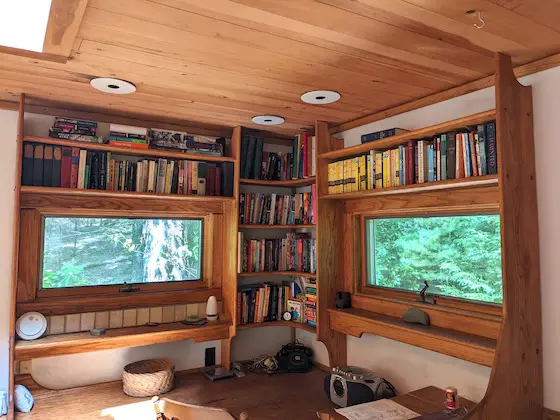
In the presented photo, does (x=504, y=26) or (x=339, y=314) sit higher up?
(x=504, y=26)

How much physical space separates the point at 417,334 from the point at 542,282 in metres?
0.65

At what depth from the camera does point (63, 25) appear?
59.7 inches

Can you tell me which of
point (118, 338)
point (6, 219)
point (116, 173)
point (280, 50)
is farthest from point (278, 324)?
point (280, 50)

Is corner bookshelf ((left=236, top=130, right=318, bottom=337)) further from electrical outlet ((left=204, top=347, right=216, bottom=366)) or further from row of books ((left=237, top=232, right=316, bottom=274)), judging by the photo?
electrical outlet ((left=204, top=347, right=216, bottom=366))

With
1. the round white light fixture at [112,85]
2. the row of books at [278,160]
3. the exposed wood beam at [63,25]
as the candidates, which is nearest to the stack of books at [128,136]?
the round white light fixture at [112,85]

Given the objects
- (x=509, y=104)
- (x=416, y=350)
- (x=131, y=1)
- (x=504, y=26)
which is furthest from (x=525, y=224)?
(x=131, y=1)

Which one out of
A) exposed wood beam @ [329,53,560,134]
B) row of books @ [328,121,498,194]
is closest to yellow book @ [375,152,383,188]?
row of books @ [328,121,498,194]

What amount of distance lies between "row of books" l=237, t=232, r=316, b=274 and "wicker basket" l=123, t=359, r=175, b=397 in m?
0.83

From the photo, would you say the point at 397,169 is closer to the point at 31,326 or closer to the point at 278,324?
the point at 278,324

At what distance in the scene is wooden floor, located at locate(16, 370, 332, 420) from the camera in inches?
87.6

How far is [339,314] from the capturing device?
106 inches

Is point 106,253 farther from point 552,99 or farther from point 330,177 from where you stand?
point 552,99

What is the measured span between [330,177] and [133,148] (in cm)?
130

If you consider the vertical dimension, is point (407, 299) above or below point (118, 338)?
above
